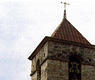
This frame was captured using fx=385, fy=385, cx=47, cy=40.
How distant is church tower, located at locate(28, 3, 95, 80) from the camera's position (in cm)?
2003

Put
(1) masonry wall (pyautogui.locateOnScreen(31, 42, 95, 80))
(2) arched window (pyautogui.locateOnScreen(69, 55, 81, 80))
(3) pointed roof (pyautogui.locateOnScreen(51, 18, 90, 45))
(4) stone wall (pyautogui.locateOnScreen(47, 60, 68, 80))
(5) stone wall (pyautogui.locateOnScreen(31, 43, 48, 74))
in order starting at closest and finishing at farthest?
(4) stone wall (pyautogui.locateOnScreen(47, 60, 68, 80)), (1) masonry wall (pyautogui.locateOnScreen(31, 42, 95, 80)), (2) arched window (pyautogui.locateOnScreen(69, 55, 81, 80)), (5) stone wall (pyautogui.locateOnScreen(31, 43, 48, 74)), (3) pointed roof (pyautogui.locateOnScreen(51, 18, 90, 45))

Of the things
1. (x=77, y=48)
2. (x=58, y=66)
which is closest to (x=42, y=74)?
(x=58, y=66)

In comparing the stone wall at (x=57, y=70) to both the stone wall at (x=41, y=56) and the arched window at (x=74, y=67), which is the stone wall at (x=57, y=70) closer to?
the arched window at (x=74, y=67)

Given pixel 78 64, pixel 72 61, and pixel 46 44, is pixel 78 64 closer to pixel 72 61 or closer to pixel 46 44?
pixel 72 61

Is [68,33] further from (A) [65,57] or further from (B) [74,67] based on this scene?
(B) [74,67]

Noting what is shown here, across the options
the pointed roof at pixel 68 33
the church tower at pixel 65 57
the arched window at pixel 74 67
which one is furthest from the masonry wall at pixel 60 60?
the pointed roof at pixel 68 33

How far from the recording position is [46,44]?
67.5 feet

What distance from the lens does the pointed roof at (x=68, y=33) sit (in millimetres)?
21327

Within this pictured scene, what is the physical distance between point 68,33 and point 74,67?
2141 millimetres

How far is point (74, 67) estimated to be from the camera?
2064cm

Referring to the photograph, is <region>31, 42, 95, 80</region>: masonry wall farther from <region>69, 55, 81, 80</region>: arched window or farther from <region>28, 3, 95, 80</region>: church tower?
<region>69, 55, 81, 80</region>: arched window

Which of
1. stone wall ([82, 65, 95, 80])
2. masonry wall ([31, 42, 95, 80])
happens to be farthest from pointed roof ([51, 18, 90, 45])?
stone wall ([82, 65, 95, 80])

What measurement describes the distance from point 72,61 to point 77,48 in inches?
30.3

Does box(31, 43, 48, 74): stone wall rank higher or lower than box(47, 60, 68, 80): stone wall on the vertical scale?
higher
